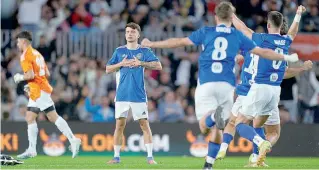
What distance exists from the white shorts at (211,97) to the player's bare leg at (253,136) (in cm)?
143

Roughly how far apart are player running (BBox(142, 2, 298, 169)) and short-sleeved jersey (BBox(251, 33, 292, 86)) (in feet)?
6.78

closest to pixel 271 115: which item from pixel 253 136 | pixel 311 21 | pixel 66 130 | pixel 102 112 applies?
pixel 253 136

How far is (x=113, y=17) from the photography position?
25.5 m

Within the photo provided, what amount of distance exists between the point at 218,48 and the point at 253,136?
2.20m

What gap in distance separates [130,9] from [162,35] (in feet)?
4.99

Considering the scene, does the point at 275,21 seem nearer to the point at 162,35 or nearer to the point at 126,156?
the point at 126,156

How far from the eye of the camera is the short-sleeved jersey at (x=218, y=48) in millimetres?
13977

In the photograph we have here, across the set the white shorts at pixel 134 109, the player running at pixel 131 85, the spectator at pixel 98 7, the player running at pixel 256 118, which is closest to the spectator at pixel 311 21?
the spectator at pixel 98 7

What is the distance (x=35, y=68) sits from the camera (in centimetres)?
1869

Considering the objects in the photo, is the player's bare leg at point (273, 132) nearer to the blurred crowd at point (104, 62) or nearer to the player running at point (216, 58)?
the player running at point (216, 58)

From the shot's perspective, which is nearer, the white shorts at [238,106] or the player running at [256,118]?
the player running at [256,118]

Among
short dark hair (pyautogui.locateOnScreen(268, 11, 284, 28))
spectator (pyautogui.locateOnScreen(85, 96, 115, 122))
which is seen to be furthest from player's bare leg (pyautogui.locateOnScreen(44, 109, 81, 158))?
short dark hair (pyautogui.locateOnScreen(268, 11, 284, 28))

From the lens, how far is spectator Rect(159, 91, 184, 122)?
23.4 m

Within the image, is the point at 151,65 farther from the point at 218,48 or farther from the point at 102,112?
the point at 102,112
